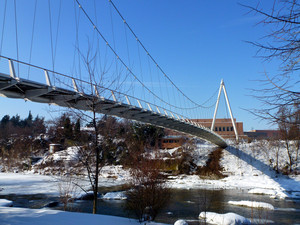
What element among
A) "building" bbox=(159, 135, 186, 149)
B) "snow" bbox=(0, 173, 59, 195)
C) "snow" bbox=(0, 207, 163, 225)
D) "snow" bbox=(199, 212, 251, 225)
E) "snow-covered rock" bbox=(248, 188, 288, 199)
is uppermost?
"building" bbox=(159, 135, 186, 149)

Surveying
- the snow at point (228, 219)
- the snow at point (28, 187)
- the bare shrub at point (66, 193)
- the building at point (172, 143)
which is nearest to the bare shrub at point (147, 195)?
the bare shrub at point (66, 193)

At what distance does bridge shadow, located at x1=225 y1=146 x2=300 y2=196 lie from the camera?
2647cm

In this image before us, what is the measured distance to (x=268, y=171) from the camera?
33219 mm

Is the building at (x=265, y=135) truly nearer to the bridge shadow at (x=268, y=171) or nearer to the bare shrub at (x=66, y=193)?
the bridge shadow at (x=268, y=171)

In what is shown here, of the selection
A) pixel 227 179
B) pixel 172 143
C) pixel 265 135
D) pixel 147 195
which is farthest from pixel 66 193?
pixel 265 135

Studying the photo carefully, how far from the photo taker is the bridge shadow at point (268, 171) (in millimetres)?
26469

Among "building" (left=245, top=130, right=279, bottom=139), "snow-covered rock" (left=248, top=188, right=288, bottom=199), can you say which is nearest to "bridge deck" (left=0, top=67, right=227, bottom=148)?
"snow-covered rock" (left=248, top=188, right=288, bottom=199)

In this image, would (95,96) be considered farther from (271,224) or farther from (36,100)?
(271,224)

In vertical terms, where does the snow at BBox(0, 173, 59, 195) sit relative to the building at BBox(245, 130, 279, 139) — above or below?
below

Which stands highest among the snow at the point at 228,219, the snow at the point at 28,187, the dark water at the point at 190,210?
the snow at the point at 228,219

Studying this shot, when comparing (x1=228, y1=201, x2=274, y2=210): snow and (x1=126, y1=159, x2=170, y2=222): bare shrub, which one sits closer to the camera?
(x1=126, y1=159, x2=170, y2=222): bare shrub

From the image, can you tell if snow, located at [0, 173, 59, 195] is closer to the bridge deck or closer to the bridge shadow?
the bridge deck

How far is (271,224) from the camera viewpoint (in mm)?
11445

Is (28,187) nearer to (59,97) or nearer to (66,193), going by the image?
(66,193)
